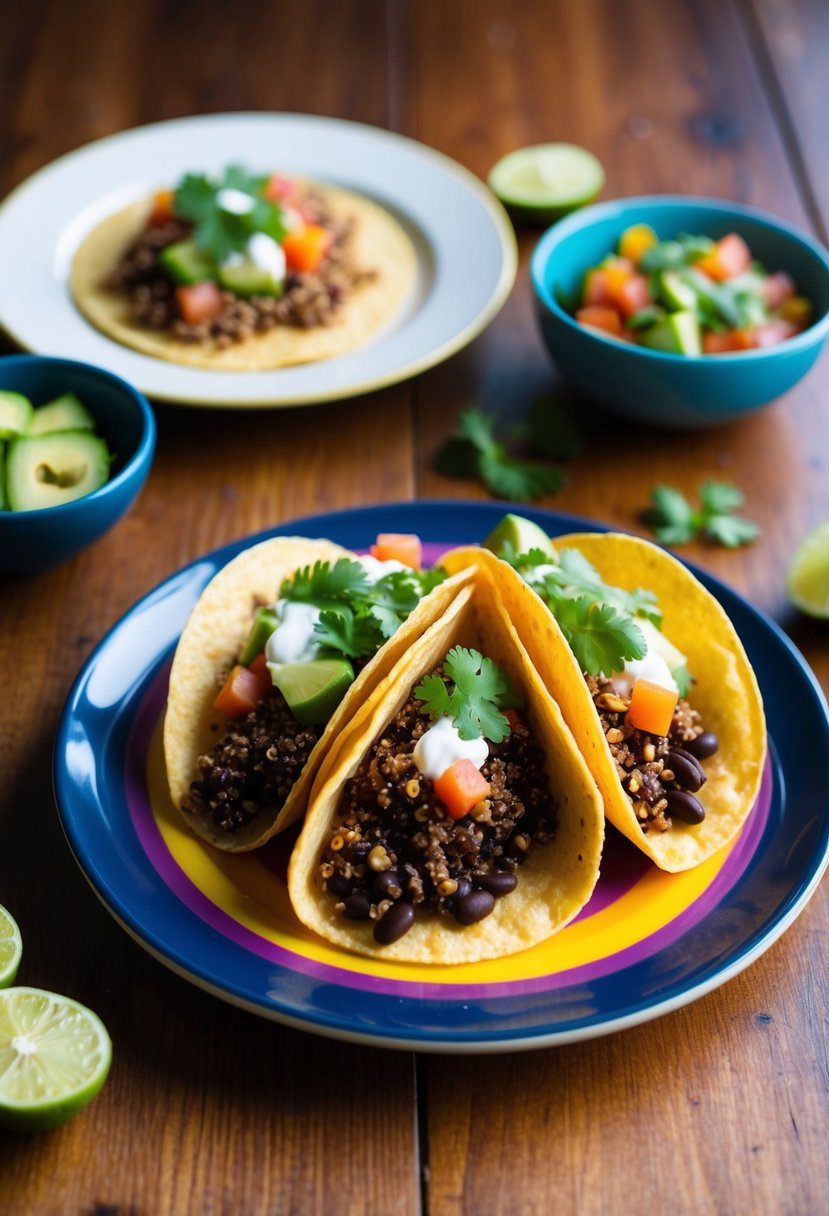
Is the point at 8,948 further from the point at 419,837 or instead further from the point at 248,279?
the point at 248,279

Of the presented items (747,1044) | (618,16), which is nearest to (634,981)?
(747,1044)

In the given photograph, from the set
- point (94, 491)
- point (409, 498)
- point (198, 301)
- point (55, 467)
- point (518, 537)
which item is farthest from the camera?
point (198, 301)

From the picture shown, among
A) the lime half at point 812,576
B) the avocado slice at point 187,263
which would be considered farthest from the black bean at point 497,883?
the avocado slice at point 187,263

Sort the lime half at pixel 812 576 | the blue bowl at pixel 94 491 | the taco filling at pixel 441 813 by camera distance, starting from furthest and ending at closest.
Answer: the lime half at pixel 812 576
the blue bowl at pixel 94 491
the taco filling at pixel 441 813

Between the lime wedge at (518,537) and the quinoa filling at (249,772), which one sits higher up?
the lime wedge at (518,537)

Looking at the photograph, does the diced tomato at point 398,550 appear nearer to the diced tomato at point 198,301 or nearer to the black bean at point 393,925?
the black bean at point 393,925

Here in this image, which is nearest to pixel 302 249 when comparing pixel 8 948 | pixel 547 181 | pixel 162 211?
pixel 162 211

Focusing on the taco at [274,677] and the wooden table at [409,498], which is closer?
the wooden table at [409,498]

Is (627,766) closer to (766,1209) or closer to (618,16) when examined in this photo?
(766,1209)
